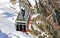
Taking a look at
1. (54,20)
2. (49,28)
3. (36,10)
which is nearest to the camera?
(49,28)

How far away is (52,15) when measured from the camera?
1.66 m

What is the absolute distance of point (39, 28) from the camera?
1.58 meters

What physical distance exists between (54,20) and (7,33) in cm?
45

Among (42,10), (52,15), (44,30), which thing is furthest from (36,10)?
(44,30)

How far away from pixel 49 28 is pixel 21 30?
253mm

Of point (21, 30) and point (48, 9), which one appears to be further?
point (48, 9)

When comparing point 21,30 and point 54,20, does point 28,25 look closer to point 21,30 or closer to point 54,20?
point 21,30

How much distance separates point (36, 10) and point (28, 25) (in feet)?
0.80

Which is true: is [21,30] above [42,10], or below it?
below

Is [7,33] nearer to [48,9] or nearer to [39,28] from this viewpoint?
[39,28]

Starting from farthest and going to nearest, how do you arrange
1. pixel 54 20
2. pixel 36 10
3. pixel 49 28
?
pixel 36 10 → pixel 54 20 → pixel 49 28

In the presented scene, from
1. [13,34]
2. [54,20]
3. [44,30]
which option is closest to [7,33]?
[13,34]

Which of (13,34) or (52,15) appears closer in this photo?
(13,34)

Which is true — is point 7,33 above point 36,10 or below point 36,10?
below
